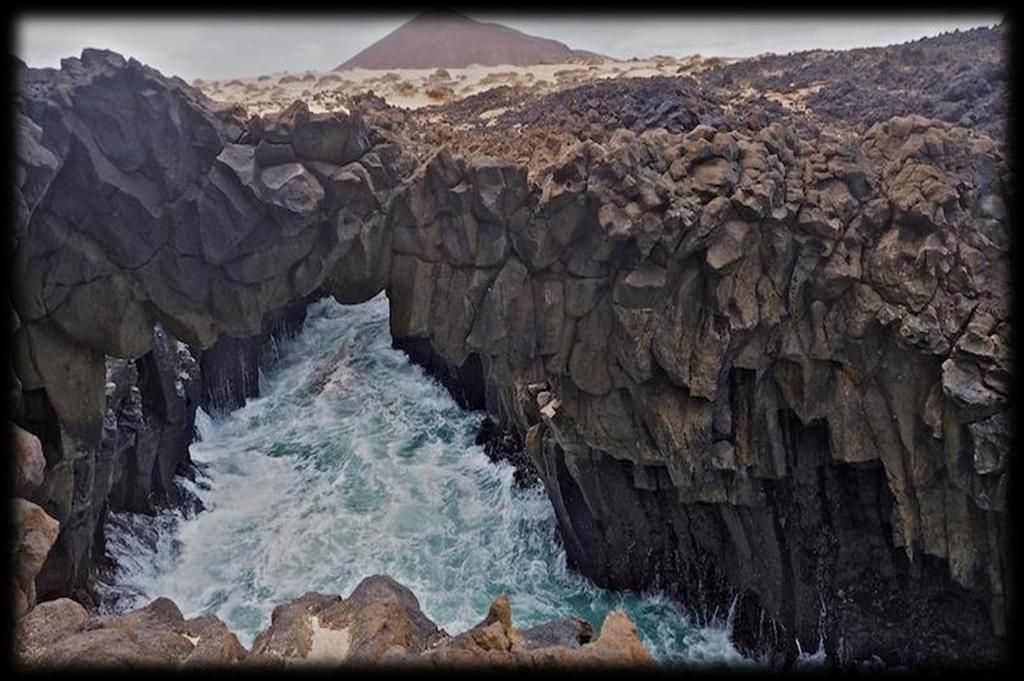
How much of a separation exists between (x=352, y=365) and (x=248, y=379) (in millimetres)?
3630

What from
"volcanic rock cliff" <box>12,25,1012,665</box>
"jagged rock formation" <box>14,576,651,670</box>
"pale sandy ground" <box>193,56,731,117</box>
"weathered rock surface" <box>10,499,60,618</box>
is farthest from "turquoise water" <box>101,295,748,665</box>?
"pale sandy ground" <box>193,56,731,117</box>

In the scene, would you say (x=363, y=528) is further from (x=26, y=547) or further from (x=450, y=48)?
(x=450, y=48)

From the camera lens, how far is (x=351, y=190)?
44.8ft

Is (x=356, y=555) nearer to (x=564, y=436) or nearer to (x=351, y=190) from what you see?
(x=564, y=436)

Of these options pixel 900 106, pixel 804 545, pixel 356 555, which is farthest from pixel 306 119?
pixel 900 106

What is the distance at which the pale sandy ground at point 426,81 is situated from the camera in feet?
103

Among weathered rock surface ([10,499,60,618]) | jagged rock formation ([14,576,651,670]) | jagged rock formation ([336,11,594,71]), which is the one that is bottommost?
jagged rock formation ([14,576,651,670])

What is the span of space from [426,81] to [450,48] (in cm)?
796

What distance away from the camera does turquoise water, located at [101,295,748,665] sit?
55.2 feet

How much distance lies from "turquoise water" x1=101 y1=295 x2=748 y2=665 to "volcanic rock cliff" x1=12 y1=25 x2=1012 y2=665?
236cm

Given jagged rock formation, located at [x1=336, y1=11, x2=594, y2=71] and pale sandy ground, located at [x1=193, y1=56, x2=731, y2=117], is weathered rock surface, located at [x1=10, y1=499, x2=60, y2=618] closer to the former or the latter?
pale sandy ground, located at [x1=193, y1=56, x2=731, y2=117]

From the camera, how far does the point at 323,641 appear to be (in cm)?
934

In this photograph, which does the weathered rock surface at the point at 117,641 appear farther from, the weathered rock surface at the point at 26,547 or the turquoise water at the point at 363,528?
the turquoise water at the point at 363,528

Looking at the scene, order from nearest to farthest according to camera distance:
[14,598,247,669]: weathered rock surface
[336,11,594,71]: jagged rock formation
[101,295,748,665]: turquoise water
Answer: [14,598,247,669]: weathered rock surface → [101,295,748,665]: turquoise water → [336,11,594,71]: jagged rock formation
